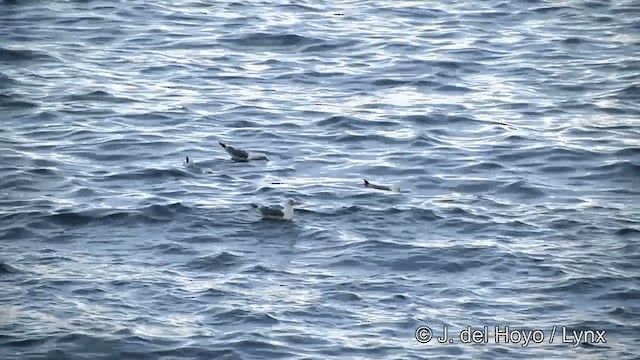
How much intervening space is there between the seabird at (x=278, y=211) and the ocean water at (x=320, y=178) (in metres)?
0.10

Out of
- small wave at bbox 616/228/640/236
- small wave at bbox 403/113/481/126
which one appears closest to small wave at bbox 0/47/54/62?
small wave at bbox 403/113/481/126

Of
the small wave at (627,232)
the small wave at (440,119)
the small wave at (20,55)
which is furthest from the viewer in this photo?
the small wave at (20,55)

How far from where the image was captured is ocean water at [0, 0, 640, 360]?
11672mm

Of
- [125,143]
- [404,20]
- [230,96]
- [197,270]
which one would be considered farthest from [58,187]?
[404,20]

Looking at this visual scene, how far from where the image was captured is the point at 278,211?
13875mm

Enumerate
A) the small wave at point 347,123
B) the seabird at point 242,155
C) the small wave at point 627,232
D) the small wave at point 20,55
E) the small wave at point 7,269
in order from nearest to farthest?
1. the small wave at point 7,269
2. the small wave at point 627,232
3. the seabird at point 242,155
4. the small wave at point 347,123
5. the small wave at point 20,55

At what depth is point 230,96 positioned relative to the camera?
18891 mm

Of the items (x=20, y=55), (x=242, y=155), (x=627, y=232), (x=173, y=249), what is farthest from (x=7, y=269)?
(x=20, y=55)

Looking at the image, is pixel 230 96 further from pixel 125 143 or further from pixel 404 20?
pixel 404 20

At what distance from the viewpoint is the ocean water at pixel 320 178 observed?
460 inches

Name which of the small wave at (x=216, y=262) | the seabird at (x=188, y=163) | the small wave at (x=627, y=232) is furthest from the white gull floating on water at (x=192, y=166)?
the small wave at (x=627, y=232)

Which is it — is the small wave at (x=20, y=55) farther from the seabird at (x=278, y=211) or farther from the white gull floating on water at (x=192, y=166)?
the seabird at (x=278, y=211)

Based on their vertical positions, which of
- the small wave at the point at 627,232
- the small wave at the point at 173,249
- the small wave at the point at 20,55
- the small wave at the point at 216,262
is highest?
the small wave at the point at 20,55

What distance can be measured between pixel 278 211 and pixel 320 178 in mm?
1844
